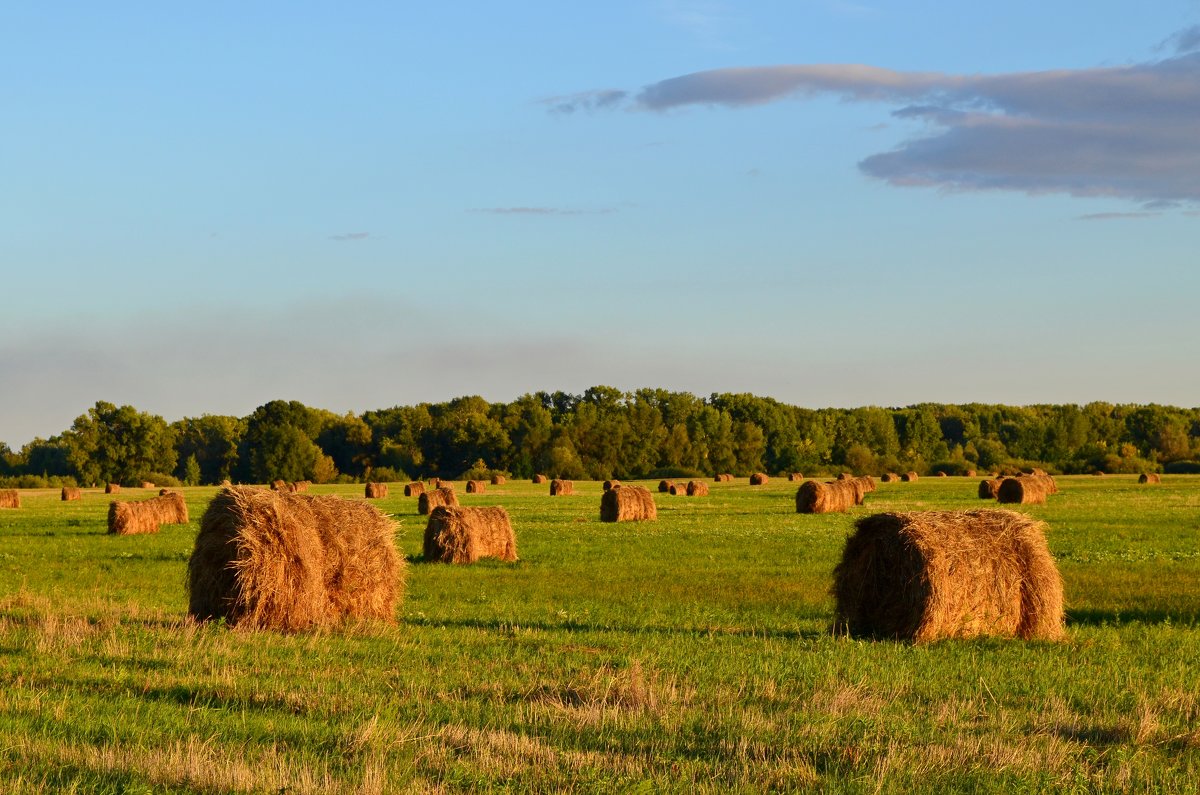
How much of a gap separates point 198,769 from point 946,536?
1067 centimetres

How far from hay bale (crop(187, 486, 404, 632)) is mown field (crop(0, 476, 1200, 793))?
0.65 metres

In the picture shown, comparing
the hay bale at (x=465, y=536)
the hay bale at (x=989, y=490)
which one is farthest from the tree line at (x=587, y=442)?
the hay bale at (x=465, y=536)

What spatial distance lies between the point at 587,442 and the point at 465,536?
374ft

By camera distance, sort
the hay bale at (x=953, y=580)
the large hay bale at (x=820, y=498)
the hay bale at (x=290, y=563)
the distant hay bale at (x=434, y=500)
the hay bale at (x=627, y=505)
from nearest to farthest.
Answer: the hay bale at (x=953, y=580)
the hay bale at (x=290, y=563)
the hay bale at (x=627, y=505)
the distant hay bale at (x=434, y=500)
the large hay bale at (x=820, y=498)

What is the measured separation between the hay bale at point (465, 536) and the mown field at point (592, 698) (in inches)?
229

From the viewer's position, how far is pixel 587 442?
466 ft

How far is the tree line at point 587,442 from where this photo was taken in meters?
118

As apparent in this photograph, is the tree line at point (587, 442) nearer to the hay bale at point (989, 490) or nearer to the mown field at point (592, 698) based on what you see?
the hay bale at point (989, 490)

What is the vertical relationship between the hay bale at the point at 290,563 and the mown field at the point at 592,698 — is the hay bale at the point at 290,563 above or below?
above

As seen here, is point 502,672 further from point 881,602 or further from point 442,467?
point 442,467

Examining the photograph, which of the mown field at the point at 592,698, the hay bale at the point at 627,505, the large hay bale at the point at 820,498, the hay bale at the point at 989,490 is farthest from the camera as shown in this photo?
the hay bale at the point at 989,490

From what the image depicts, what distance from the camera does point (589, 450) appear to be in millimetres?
141875

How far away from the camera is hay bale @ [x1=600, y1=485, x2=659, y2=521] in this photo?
43750 mm

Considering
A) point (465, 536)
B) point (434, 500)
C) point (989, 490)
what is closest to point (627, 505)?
point (434, 500)
